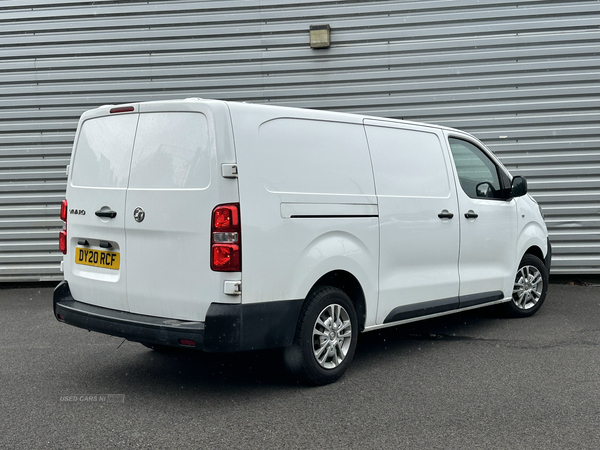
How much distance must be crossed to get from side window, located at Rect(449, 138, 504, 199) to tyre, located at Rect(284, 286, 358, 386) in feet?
6.08

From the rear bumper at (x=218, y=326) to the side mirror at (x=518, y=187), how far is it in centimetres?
292

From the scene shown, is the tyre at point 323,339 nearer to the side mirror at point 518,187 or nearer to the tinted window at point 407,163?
the tinted window at point 407,163

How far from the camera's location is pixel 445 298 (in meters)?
5.64

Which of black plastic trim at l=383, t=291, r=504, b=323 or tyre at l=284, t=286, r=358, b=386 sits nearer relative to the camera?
tyre at l=284, t=286, r=358, b=386

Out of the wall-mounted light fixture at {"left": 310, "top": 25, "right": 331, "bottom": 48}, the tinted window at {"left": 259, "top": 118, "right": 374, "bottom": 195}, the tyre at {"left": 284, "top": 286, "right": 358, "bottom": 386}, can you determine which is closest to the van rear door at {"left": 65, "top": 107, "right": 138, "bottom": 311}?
the tinted window at {"left": 259, "top": 118, "right": 374, "bottom": 195}

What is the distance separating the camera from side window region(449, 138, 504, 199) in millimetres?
Answer: 5918

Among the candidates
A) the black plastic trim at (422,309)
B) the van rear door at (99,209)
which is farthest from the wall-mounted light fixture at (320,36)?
the van rear door at (99,209)

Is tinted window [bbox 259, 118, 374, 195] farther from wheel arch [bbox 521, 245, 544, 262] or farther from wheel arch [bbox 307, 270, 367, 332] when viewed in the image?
wheel arch [bbox 521, 245, 544, 262]

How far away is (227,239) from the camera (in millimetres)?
4047

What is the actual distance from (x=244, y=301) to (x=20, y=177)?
6.27 m

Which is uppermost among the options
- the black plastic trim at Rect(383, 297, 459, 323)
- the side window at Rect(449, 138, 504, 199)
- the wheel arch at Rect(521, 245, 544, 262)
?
the side window at Rect(449, 138, 504, 199)

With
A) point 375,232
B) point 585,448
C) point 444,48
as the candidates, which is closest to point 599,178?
point 444,48

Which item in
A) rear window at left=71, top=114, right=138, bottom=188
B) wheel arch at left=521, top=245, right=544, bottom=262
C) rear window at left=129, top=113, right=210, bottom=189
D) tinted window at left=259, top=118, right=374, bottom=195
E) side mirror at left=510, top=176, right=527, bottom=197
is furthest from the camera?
wheel arch at left=521, top=245, right=544, bottom=262

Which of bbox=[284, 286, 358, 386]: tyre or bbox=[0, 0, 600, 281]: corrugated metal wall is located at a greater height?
bbox=[0, 0, 600, 281]: corrugated metal wall
